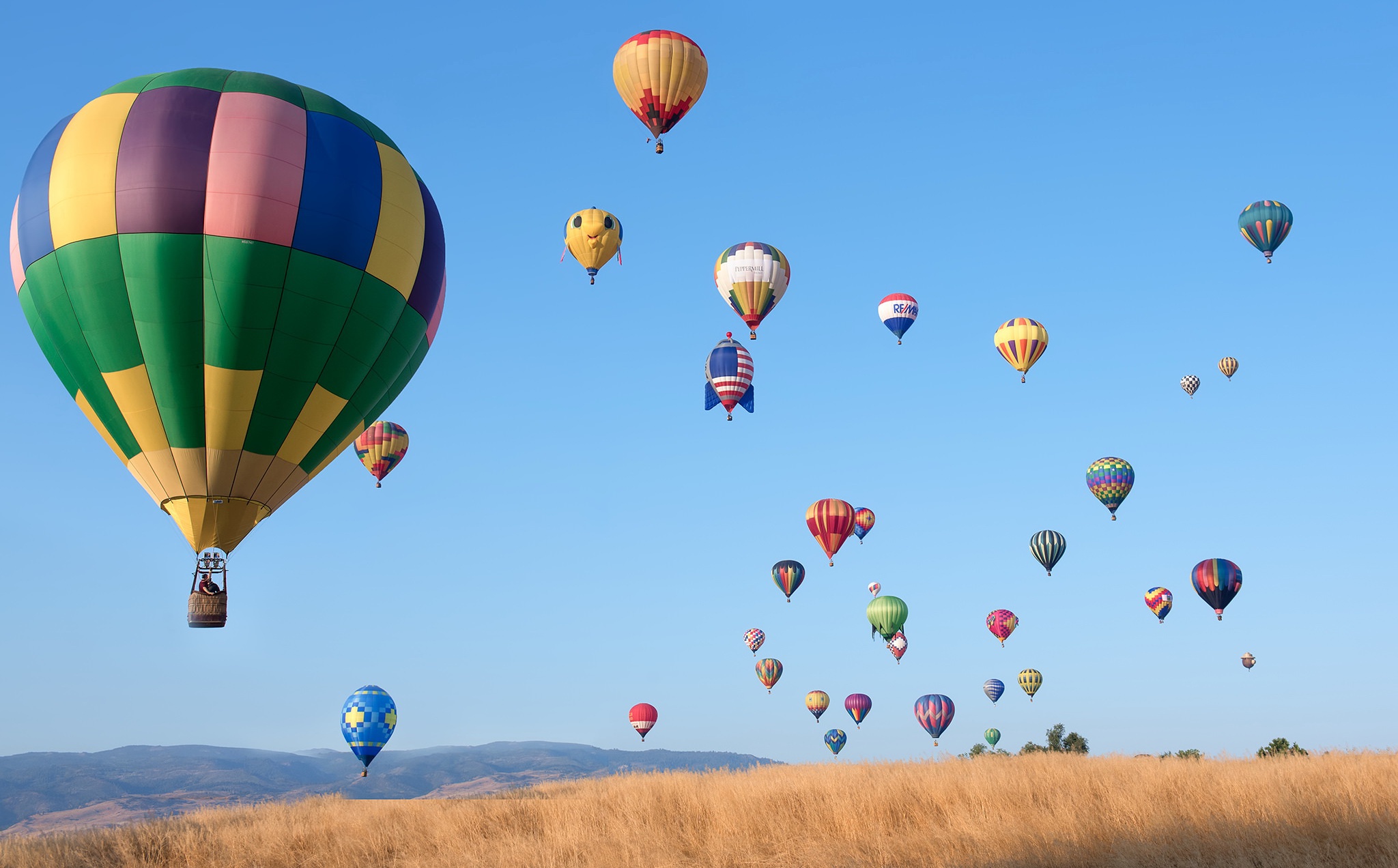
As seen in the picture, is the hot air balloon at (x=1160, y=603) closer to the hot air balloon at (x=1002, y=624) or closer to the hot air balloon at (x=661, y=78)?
the hot air balloon at (x=1002, y=624)

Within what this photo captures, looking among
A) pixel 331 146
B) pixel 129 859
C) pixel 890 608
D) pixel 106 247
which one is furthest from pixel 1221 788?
pixel 890 608

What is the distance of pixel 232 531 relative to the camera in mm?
21562

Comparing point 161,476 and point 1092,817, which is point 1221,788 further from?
point 161,476

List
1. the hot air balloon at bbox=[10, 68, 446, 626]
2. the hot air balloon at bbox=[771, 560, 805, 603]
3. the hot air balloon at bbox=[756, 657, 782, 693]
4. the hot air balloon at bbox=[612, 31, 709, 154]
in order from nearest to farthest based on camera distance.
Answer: the hot air balloon at bbox=[10, 68, 446, 626], the hot air balloon at bbox=[612, 31, 709, 154], the hot air balloon at bbox=[771, 560, 805, 603], the hot air balloon at bbox=[756, 657, 782, 693]

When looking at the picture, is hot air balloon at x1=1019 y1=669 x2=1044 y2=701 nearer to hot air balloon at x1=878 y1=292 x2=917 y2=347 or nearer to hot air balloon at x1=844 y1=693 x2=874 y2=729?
hot air balloon at x1=844 y1=693 x2=874 y2=729

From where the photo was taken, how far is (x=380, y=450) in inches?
1922

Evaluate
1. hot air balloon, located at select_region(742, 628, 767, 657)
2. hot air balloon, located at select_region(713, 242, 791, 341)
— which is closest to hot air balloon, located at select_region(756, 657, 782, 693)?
hot air balloon, located at select_region(742, 628, 767, 657)

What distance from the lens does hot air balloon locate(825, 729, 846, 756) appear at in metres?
89.3

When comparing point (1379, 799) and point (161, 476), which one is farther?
point (161, 476)

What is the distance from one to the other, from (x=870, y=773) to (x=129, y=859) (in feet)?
43.0

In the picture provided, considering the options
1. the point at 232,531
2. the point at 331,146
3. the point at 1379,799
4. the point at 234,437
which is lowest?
the point at 1379,799

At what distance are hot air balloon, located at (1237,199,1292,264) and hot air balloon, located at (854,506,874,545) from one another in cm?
2892

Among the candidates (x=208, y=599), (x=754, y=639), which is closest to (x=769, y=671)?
(x=754, y=639)

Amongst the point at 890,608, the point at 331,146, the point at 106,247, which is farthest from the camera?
the point at 890,608
